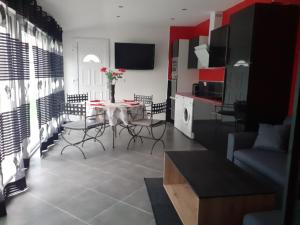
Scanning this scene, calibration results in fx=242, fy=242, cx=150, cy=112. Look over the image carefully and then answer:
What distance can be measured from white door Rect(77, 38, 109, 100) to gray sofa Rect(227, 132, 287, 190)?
4.52 m

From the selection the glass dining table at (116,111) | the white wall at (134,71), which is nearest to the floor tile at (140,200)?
the glass dining table at (116,111)

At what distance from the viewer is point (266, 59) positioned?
10.3 feet

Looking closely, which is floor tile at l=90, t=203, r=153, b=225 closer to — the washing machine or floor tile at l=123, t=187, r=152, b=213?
floor tile at l=123, t=187, r=152, b=213

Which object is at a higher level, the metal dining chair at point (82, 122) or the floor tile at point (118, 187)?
the metal dining chair at point (82, 122)

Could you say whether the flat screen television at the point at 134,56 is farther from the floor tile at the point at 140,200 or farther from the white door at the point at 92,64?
the floor tile at the point at 140,200

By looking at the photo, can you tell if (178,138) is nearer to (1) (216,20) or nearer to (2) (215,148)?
(2) (215,148)

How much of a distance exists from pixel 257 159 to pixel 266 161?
10cm

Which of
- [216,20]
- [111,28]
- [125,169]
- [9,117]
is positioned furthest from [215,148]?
[111,28]

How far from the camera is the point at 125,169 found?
337cm

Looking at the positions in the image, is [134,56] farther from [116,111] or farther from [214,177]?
[214,177]

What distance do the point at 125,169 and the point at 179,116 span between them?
255cm

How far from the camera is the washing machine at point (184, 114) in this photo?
192 inches

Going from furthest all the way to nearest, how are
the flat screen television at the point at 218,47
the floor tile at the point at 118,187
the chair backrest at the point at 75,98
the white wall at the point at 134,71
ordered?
the white wall at the point at 134,71 → the chair backrest at the point at 75,98 → the flat screen television at the point at 218,47 → the floor tile at the point at 118,187

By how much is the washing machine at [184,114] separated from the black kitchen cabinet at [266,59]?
1.59 metres
